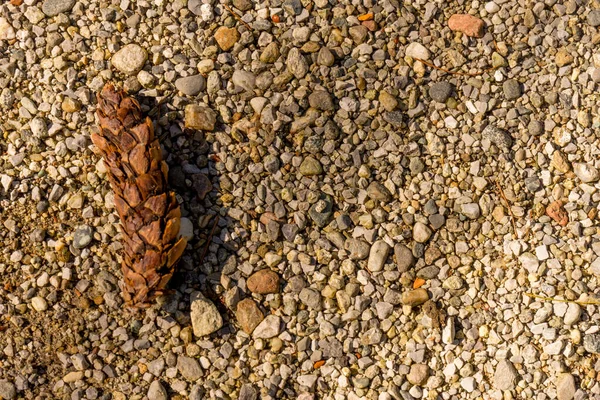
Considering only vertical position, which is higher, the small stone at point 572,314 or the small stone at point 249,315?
the small stone at point 572,314

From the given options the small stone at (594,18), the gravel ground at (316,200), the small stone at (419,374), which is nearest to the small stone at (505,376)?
the gravel ground at (316,200)

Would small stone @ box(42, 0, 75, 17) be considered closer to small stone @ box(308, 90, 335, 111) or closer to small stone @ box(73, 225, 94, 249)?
small stone @ box(73, 225, 94, 249)

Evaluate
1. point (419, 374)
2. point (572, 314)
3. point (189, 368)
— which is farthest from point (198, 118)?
point (572, 314)

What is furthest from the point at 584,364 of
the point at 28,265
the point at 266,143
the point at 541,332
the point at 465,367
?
the point at 28,265

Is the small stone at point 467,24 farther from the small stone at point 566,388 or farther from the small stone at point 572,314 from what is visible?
the small stone at point 566,388

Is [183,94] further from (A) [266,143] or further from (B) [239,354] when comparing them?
(B) [239,354]

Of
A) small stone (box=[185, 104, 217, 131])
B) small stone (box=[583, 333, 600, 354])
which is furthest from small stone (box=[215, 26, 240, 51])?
small stone (box=[583, 333, 600, 354])
